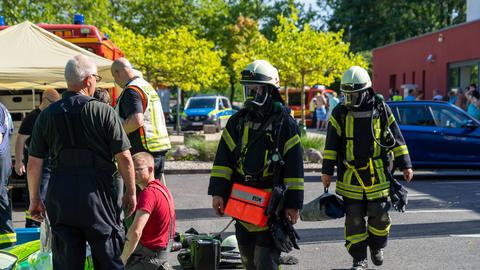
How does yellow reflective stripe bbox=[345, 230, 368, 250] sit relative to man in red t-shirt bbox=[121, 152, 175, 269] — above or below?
below

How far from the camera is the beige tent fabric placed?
33.0 feet

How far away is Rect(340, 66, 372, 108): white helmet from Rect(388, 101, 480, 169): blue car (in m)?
7.89

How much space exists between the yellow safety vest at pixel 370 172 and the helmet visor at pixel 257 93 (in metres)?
1.77

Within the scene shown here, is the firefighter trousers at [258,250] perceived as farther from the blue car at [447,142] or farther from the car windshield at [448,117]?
the car windshield at [448,117]

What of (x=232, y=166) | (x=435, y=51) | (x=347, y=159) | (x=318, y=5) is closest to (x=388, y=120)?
(x=347, y=159)

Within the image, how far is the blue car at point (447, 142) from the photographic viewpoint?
1440 cm

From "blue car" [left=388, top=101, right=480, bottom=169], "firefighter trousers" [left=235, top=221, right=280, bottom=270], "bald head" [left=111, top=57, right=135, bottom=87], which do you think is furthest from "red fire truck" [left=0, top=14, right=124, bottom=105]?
"firefighter trousers" [left=235, top=221, right=280, bottom=270]

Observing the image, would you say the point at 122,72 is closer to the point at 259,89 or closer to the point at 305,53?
the point at 259,89

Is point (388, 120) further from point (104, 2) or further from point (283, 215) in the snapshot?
point (104, 2)

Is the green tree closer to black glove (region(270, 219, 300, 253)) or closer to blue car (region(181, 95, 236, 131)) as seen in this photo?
blue car (region(181, 95, 236, 131))

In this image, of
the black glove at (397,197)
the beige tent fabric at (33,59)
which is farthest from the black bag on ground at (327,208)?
the beige tent fabric at (33,59)

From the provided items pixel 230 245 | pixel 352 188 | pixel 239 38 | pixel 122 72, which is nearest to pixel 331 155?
pixel 352 188

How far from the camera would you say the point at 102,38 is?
12453 mm

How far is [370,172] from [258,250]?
1.98 m
